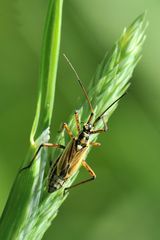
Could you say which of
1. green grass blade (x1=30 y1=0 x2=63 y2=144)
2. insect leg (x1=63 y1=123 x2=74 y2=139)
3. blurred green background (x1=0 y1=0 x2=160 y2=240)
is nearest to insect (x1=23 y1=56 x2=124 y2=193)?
insect leg (x1=63 y1=123 x2=74 y2=139)

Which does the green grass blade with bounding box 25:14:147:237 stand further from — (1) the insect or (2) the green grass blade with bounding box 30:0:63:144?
(2) the green grass blade with bounding box 30:0:63:144

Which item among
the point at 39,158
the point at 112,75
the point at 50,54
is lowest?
the point at 39,158

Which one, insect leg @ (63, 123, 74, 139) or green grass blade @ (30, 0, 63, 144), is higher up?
green grass blade @ (30, 0, 63, 144)

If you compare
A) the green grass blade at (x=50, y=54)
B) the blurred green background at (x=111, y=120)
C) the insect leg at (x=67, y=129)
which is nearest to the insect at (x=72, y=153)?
the insect leg at (x=67, y=129)

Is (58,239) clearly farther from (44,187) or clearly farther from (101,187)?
(44,187)

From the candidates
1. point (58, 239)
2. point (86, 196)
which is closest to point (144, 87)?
point (86, 196)

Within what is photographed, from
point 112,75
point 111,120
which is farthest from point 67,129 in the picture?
point 111,120

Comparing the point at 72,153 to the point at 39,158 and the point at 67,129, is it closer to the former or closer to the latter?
the point at 67,129

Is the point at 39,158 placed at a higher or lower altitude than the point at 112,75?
lower
